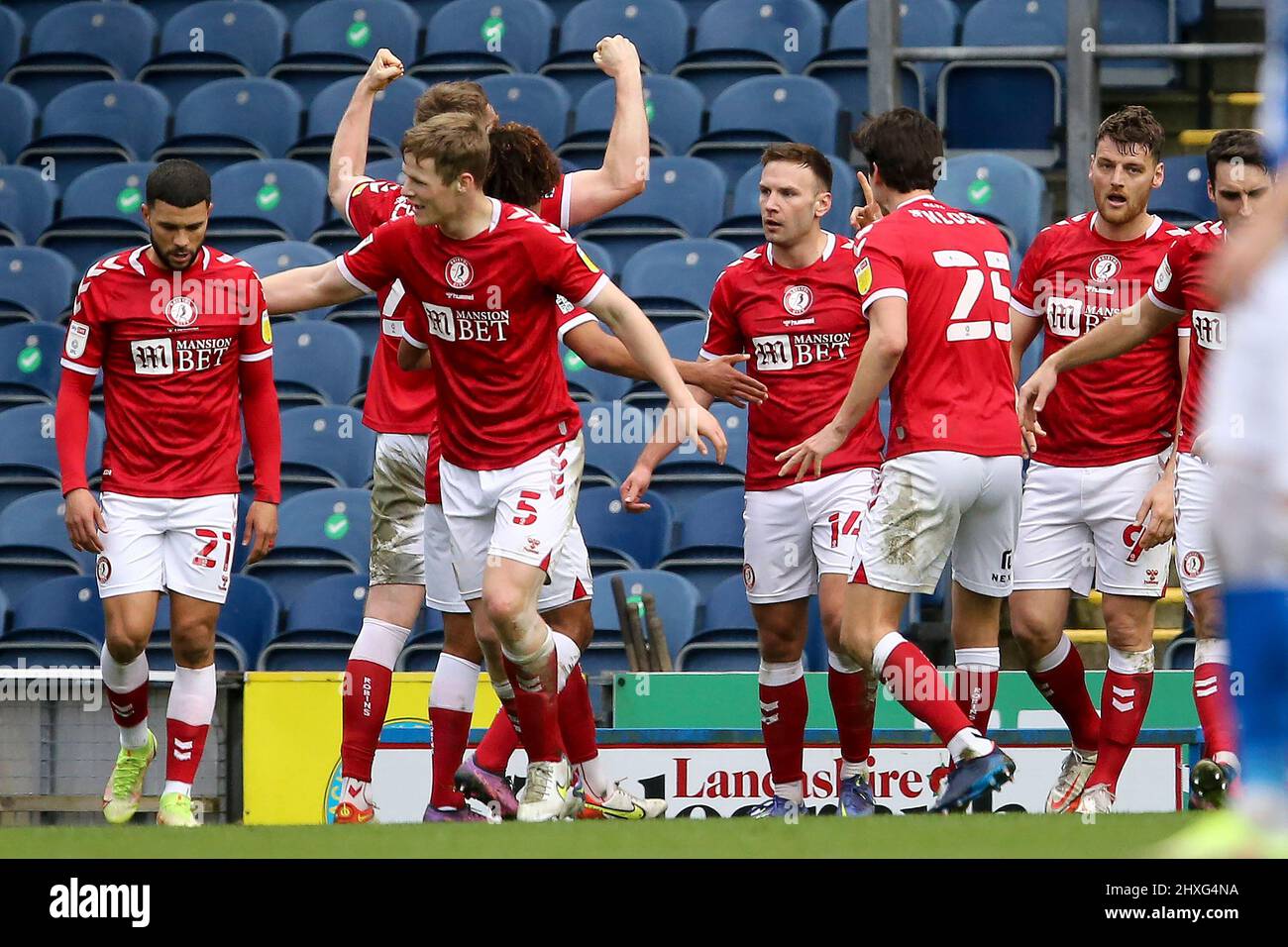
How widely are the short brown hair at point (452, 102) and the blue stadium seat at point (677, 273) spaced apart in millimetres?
3664

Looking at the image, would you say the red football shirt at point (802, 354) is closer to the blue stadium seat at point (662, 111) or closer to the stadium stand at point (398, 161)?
the stadium stand at point (398, 161)

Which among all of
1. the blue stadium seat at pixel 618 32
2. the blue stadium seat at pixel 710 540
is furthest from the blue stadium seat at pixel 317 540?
the blue stadium seat at pixel 618 32

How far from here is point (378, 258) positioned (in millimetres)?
5895

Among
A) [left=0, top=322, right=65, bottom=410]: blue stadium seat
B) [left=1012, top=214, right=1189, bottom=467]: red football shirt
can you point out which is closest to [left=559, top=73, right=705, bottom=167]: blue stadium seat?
[left=0, top=322, right=65, bottom=410]: blue stadium seat

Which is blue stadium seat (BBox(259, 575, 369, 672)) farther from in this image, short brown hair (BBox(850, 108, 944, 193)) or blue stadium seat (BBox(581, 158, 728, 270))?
short brown hair (BBox(850, 108, 944, 193))

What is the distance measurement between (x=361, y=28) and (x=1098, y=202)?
282 inches

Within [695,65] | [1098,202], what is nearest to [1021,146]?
[695,65]

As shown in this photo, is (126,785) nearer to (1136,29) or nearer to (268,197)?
(268,197)

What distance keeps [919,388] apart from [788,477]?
95 cm

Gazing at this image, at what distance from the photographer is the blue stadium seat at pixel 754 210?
10.3 metres

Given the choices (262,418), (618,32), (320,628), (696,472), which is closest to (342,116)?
(618,32)

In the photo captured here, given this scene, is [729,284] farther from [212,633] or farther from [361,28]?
[361,28]

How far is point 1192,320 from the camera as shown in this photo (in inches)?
247

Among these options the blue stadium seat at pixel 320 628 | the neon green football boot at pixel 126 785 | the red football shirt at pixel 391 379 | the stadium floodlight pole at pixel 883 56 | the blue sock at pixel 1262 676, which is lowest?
the neon green football boot at pixel 126 785
